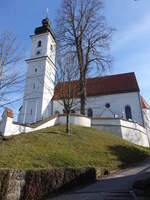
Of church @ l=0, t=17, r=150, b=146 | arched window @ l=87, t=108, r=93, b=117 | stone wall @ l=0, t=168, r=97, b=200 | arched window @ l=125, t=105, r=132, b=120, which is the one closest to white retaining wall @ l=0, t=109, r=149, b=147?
church @ l=0, t=17, r=150, b=146

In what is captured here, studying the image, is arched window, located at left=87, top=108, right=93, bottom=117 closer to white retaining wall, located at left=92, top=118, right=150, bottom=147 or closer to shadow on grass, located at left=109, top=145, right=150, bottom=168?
white retaining wall, located at left=92, top=118, right=150, bottom=147

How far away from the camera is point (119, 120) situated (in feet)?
71.1

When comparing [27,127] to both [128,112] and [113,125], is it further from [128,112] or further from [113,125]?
[128,112]

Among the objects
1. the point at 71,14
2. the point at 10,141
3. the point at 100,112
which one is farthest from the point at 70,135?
the point at 71,14

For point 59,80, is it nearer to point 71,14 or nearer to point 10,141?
point 10,141

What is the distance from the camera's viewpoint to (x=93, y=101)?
102 ft

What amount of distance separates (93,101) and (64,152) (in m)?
20.3

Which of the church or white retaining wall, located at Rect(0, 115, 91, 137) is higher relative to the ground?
the church

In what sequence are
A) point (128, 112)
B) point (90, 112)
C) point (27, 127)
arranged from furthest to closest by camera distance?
1. point (90, 112)
2. point (128, 112)
3. point (27, 127)

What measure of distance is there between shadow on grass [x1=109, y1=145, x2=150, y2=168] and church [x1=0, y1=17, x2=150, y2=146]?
6206 mm

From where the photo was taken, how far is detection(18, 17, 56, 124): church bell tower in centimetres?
3006

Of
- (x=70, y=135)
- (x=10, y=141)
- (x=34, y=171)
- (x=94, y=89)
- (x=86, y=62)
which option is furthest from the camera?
(x=94, y=89)

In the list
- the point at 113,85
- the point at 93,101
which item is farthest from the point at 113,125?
the point at 113,85

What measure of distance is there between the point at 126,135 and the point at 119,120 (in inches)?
77.4
